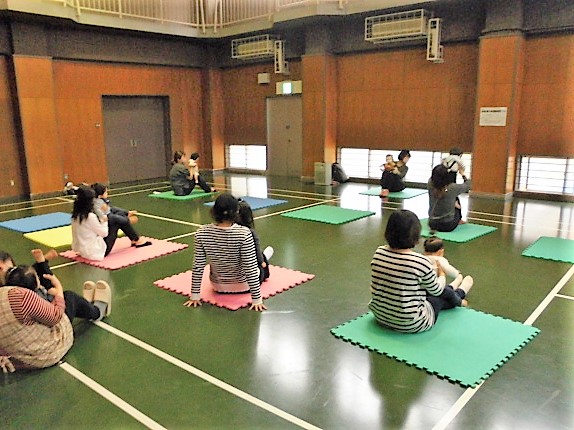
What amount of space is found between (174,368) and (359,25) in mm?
9453

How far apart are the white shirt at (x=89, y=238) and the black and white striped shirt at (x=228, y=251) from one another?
74.9 inches

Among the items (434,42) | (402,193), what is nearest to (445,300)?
(402,193)

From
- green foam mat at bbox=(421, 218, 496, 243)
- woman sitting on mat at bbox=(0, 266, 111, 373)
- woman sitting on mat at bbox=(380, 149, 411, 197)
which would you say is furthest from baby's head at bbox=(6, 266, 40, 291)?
woman sitting on mat at bbox=(380, 149, 411, 197)

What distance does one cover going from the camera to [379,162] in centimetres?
1132

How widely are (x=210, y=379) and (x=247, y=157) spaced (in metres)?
11.4

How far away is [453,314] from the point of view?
3.82 m

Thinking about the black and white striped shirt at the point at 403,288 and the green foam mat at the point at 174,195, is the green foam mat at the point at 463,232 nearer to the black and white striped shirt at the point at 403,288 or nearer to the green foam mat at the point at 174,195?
the black and white striped shirt at the point at 403,288

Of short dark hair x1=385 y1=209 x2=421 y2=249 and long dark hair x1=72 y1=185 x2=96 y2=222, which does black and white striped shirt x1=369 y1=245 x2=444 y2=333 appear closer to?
short dark hair x1=385 y1=209 x2=421 y2=249

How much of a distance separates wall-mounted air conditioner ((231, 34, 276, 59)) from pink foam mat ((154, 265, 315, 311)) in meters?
8.29

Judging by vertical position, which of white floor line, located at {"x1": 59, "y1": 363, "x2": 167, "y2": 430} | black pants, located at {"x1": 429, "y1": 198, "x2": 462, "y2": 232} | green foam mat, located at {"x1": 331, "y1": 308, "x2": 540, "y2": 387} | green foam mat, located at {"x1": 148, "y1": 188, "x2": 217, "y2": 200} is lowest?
white floor line, located at {"x1": 59, "y1": 363, "x2": 167, "y2": 430}

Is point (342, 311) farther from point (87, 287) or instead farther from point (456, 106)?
point (456, 106)

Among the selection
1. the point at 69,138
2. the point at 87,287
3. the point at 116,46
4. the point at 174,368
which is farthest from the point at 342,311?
the point at 116,46

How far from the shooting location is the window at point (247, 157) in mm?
13639

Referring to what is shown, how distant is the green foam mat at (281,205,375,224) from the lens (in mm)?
7477
